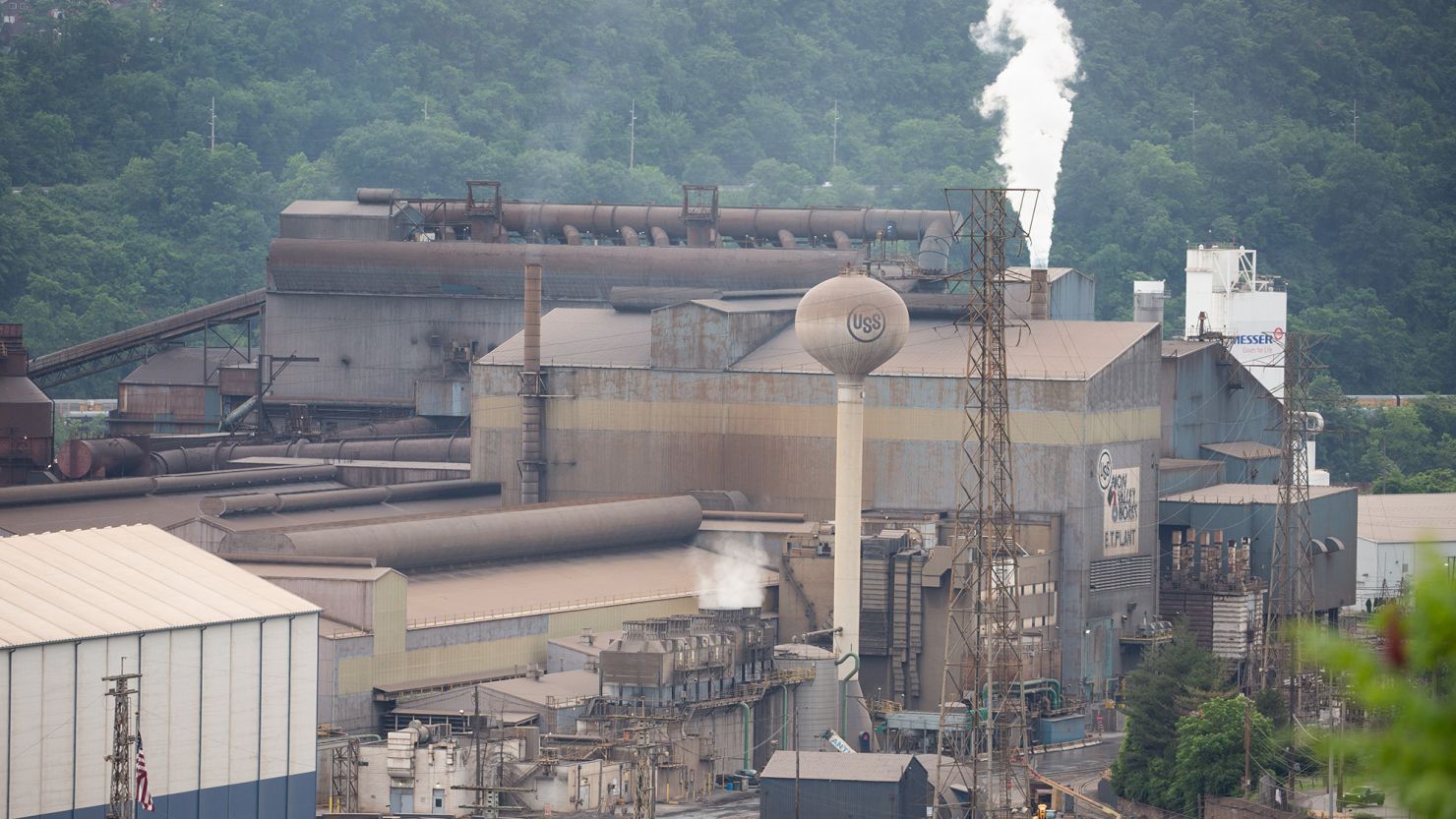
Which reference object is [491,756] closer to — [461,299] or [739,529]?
[739,529]

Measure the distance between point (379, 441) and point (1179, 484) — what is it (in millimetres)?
33255

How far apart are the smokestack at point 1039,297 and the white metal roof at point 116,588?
3944 cm

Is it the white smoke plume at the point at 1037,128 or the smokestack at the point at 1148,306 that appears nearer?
the smokestack at the point at 1148,306

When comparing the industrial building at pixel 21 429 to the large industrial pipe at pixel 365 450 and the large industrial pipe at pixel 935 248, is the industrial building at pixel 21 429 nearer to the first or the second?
the large industrial pipe at pixel 365 450

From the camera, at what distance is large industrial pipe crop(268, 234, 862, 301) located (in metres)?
109

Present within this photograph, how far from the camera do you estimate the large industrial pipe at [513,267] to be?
109125 millimetres

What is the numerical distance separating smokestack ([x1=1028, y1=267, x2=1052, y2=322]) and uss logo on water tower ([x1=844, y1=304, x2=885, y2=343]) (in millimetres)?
17009

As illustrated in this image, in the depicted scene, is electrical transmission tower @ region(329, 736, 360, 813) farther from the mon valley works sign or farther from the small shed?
the mon valley works sign

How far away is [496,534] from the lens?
247 ft

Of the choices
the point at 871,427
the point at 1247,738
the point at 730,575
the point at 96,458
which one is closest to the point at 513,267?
the point at 96,458

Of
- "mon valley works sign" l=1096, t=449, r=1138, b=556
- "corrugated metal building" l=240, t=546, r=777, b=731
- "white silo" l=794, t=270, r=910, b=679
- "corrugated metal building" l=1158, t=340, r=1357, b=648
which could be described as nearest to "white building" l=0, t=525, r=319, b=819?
"corrugated metal building" l=240, t=546, r=777, b=731

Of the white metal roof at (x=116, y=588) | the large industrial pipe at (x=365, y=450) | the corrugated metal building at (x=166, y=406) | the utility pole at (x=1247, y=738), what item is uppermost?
the corrugated metal building at (x=166, y=406)

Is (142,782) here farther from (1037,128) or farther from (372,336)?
(1037,128)

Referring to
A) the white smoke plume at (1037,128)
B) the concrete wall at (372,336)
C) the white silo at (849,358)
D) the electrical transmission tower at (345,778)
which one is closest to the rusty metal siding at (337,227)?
the concrete wall at (372,336)
